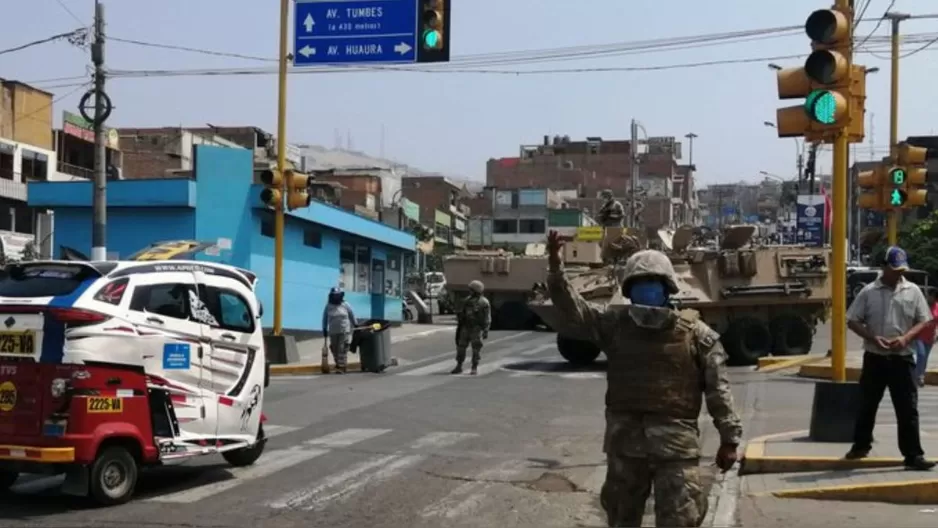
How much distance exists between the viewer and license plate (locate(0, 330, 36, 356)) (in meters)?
8.26

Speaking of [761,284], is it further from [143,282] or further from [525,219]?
[525,219]

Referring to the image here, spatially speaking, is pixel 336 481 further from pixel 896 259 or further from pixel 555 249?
pixel 896 259

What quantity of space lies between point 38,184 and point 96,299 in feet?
68.1

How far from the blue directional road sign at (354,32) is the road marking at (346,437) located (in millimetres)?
7416

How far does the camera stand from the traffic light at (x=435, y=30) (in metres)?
17.0

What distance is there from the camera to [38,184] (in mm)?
27500

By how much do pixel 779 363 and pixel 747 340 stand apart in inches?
68.5

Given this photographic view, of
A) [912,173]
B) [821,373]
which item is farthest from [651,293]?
[912,173]

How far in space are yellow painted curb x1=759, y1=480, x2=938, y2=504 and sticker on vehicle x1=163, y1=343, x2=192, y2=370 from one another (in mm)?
4890

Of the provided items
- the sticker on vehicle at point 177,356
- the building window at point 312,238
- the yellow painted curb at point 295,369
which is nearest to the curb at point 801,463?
the sticker on vehicle at point 177,356

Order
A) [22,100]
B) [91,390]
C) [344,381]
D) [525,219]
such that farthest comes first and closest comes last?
[525,219], [22,100], [344,381], [91,390]

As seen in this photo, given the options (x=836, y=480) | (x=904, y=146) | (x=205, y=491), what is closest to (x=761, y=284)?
(x=904, y=146)

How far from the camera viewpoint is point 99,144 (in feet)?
72.3

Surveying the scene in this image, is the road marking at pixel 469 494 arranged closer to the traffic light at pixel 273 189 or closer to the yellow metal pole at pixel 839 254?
the yellow metal pole at pixel 839 254
